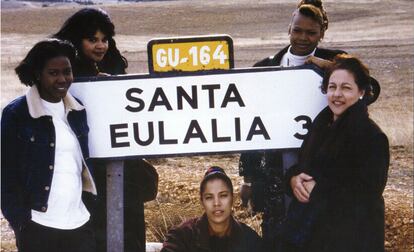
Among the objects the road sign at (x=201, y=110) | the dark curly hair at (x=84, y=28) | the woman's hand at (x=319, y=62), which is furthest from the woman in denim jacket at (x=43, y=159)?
the woman's hand at (x=319, y=62)

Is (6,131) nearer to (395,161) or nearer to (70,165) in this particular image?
(70,165)

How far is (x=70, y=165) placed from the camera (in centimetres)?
247

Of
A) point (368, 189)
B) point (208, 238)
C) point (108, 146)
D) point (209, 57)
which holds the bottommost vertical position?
point (208, 238)

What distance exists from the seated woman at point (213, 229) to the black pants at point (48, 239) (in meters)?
0.49

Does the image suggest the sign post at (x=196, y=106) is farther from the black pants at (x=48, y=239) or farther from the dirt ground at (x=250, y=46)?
the dirt ground at (x=250, y=46)

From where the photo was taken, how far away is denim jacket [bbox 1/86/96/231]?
2404 mm

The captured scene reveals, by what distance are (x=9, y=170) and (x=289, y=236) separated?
3.55 ft

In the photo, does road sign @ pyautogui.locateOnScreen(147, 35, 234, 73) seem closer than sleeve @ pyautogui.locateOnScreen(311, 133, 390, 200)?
No

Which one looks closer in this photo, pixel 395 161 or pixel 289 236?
pixel 289 236

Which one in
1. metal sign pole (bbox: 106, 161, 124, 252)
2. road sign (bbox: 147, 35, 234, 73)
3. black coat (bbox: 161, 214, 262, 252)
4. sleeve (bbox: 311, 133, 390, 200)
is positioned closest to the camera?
sleeve (bbox: 311, 133, 390, 200)

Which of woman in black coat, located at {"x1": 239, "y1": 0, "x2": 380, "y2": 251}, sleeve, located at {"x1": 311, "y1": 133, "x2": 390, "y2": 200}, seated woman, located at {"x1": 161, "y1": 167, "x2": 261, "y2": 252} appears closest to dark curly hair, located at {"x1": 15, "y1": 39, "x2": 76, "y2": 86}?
seated woman, located at {"x1": 161, "y1": 167, "x2": 261, "y2": 252}

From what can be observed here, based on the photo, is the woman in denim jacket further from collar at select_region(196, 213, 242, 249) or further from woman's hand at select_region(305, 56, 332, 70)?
woman's hand at select_region(305, 56, 332, 70)

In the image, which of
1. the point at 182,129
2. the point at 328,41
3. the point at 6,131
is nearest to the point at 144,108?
the point at 182,129

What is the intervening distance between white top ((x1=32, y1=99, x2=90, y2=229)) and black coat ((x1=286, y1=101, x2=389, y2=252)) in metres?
0.89
